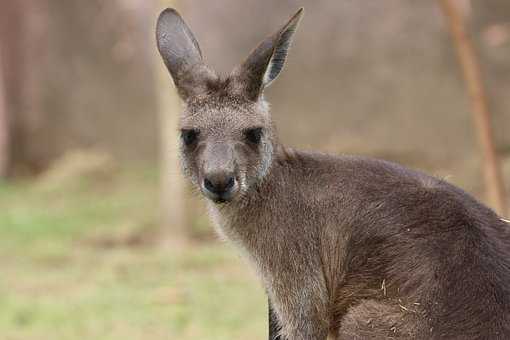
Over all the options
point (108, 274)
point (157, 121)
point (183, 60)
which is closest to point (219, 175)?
point (183, 60)

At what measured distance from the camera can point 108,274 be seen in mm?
10516

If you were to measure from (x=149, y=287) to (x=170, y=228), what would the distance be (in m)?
2.09

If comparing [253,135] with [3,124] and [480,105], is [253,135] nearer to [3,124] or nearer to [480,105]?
[480,105]

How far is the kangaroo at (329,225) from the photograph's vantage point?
4.91 m

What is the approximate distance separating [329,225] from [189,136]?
819mm

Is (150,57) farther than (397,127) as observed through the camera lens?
Yes

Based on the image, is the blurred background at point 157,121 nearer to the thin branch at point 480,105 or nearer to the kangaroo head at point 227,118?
the thin branch at point 480,105

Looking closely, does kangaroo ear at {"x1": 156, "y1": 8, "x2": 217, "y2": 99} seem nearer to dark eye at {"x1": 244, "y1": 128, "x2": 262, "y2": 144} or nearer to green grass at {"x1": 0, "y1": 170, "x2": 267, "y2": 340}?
dark eye at {"x1": 244, "y1": 128, "x2": 262, "y2": 144}

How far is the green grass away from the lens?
27.1ft

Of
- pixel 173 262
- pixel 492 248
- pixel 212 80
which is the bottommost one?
pixel 492 248

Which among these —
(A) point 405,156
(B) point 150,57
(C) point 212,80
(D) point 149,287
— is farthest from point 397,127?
(C) point 212,80

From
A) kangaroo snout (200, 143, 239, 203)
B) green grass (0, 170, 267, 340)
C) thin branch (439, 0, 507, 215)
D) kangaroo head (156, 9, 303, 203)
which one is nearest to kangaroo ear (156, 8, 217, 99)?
kangaroo head (156, 9, 303, 203)

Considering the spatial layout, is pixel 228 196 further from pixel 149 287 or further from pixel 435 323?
pixel 149 287

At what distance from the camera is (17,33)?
15797mm
